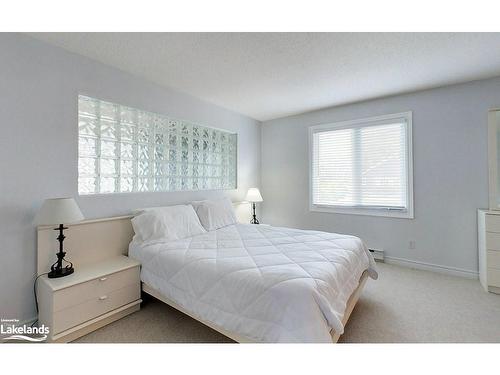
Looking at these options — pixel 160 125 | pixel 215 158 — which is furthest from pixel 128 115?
pixel 215 158

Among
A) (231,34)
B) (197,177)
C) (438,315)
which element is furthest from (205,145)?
(438,315)

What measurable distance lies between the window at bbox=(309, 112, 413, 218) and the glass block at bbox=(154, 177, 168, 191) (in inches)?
97.3

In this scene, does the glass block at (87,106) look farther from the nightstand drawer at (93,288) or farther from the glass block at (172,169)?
the nightstand drawer at (93,288)

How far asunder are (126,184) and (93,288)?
1134 millimetres

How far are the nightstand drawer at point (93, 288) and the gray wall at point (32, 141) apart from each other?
49 centimetres

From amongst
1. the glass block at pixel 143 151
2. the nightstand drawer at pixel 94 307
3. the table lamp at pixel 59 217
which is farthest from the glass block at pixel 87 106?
the nightstand drawer at pixel 94 307

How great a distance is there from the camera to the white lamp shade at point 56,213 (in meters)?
1.67

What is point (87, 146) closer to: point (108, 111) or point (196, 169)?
point (108, 111)

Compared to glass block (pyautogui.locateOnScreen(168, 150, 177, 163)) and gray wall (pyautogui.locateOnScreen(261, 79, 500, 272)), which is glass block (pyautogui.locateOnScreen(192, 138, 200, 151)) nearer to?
glass block (pyautogui.locateOnScreen(168, 150, 177, 163))

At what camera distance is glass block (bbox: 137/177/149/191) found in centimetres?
263

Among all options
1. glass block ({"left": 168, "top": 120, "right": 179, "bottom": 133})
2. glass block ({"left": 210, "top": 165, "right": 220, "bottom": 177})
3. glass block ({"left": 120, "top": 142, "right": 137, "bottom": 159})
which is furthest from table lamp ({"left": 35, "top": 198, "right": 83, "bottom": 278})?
glass block ({"left": 210, "top": 165, "right": 220, "bottom": 177})
